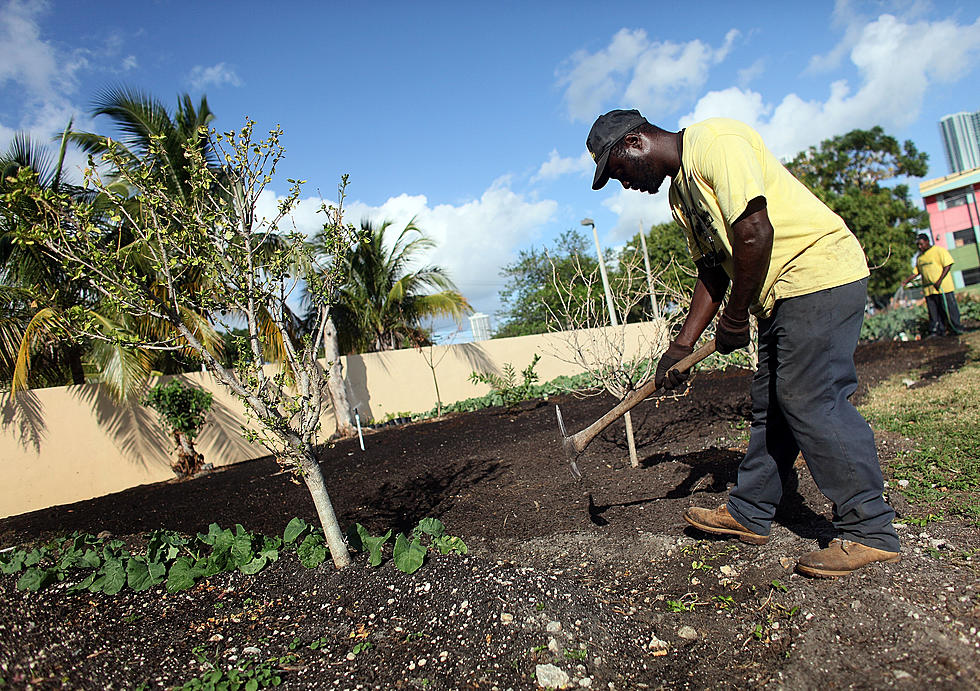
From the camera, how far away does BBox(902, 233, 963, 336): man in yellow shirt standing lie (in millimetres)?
10406

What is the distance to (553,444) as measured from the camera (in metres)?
5.83

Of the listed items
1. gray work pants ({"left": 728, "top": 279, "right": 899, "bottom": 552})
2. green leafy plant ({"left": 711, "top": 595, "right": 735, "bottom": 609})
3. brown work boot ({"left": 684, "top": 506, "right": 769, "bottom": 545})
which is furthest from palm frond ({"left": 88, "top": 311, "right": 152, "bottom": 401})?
gray work pants ({"left": 728, "top": 279, "right": 899, "bottom": 552})

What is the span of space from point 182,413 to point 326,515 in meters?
6.51

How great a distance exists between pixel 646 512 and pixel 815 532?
0.92 meters

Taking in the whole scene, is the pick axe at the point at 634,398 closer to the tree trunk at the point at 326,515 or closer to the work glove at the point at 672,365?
the work glove at the point at 672,365

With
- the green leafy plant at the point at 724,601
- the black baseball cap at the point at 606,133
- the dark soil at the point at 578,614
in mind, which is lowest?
the green leafy plant at the point at 724,601

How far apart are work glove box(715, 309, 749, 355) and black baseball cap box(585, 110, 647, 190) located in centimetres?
76

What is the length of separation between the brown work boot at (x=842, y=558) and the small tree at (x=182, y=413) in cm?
810

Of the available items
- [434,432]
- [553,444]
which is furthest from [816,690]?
[434,432]

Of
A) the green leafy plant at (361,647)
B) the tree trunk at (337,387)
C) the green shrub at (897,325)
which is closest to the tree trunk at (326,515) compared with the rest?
the green leafy plant at (361,647)

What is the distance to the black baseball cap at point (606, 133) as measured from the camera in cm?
248

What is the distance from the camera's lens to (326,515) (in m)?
2.90

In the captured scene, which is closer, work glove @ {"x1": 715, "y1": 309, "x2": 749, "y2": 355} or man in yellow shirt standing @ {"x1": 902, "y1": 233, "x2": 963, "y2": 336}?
work glove @ {"x1": 715, "y1": 309, "x2": 749, "y2": 355}

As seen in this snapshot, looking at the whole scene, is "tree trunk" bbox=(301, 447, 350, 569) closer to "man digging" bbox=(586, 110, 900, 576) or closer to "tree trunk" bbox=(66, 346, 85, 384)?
"man digging" bbox=(586, 110, 900, 576)
